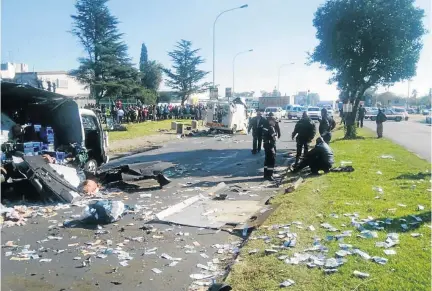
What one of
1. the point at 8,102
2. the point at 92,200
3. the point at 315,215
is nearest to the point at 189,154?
the point at 8,102

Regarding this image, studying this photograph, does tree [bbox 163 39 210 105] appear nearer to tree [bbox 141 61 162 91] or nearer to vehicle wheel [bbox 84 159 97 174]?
tree [bbox 141 61 162 91]

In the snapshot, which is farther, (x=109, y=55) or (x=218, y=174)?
(x=109, y=55)

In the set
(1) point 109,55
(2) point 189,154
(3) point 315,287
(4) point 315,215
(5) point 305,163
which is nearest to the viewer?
(3) point 315,287

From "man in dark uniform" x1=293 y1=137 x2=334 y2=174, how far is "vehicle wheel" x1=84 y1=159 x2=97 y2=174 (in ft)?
20.4

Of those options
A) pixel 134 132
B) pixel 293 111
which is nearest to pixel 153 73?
pixel 293 111

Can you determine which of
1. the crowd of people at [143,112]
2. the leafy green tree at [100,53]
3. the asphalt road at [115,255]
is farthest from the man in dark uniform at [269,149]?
the leafy green tree at [100,53]

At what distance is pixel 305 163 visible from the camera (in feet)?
39.6

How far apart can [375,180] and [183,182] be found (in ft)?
16.2

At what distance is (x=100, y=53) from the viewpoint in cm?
4028

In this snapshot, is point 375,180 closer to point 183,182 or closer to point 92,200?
point 183,182

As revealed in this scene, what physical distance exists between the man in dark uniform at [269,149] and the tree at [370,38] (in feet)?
30.3

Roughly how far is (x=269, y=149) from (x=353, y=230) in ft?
19.9

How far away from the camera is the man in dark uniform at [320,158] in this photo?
11.7 m

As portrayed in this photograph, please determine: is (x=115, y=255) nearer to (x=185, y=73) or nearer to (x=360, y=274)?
(x=360, y=274)
